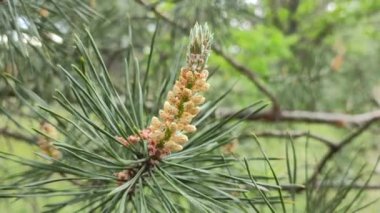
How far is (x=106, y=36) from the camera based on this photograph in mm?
1116

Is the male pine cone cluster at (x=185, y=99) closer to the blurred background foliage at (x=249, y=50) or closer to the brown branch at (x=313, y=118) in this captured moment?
the blurred background foliage at (x=249, y=50)

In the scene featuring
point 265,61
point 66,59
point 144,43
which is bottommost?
point 66,59

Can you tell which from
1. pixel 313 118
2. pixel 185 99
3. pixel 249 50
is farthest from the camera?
pixel 249 50

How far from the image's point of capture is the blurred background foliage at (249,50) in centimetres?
61

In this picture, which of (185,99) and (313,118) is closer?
(185,99)

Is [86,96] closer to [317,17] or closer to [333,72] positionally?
[333,72]

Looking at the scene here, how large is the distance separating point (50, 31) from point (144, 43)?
21.0 inches

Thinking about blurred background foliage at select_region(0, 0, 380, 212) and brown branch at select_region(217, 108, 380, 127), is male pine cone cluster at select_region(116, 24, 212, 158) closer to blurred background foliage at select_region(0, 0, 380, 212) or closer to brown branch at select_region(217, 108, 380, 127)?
blurred background foliage at select_region(0, 0, 380, 212)

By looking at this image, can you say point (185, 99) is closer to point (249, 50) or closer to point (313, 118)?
point (313, 118)

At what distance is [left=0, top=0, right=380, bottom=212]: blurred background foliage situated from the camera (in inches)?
23.9

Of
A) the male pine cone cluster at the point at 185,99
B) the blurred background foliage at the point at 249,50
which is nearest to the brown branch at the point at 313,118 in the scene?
the blurred background foliage at the point at 249,50

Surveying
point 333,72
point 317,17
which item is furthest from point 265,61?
point 317,17

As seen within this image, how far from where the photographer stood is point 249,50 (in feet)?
5.68

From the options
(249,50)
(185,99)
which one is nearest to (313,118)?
(249,50)
